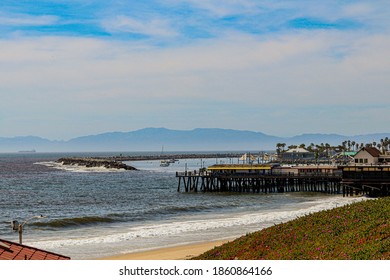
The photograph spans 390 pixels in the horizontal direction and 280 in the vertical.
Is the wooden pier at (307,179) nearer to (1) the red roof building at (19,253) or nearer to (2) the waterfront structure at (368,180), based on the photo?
(2) the waterfront structure at (368,180)

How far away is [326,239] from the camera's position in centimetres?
2255

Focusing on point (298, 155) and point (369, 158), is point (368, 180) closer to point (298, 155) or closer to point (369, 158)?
point (369, 158)

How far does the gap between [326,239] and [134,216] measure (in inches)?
1252

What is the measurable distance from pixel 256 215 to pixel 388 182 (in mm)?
19294

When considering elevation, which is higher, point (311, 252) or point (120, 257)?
point (311, 252)

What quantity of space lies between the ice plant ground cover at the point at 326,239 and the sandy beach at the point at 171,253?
514 cm

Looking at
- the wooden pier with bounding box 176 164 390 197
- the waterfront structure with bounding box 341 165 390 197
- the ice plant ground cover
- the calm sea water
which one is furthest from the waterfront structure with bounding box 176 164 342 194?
the ice plant ground cover

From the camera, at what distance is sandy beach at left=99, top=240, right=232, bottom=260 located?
29984mm

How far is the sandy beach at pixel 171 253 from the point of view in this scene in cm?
2998

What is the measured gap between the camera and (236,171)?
3258 inches

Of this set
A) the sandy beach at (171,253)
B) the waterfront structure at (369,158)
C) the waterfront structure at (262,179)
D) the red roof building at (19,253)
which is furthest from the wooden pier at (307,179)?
the red roof building at (19,253)

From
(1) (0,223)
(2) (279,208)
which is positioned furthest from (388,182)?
(1) (0,223)

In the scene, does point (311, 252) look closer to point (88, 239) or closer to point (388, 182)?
point (88, 239)

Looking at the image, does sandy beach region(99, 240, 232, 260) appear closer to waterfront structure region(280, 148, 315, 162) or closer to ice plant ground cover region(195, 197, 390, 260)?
ice plant ground cover region(195, 197, 390, 260)
